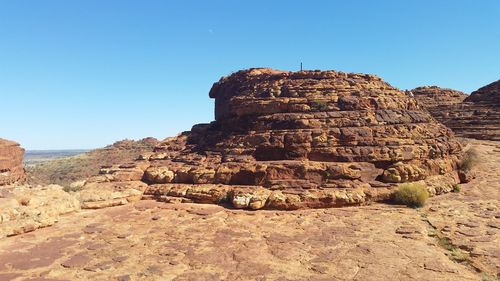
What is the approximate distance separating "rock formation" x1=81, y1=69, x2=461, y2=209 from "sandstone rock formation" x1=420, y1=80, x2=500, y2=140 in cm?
1298

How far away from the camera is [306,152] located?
14.8 m

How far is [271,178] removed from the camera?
1405 centimetres

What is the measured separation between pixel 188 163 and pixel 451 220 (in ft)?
36.2

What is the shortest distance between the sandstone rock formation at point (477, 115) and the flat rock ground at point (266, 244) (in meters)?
17.9

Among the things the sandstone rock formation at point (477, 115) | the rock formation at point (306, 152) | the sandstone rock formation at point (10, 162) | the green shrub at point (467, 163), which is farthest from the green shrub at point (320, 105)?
the sandstone rock formation at point (10, 162)

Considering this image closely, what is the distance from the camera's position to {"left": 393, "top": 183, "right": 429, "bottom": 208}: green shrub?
12.4 metres

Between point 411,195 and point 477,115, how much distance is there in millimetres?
24064

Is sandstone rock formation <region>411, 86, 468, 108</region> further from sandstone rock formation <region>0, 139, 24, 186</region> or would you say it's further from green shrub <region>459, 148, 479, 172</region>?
sandstone rock formation <region>0, 139, 24, 186</region>

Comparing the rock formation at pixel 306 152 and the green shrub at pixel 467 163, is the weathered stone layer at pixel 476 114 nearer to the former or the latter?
the green shrub at pixel 467 163

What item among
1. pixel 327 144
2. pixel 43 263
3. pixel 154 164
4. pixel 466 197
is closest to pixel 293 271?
pixel 43 263

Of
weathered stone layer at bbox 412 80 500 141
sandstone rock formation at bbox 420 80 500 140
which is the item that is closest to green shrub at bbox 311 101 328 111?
weathered stone layer at bbox 412 80 500 141

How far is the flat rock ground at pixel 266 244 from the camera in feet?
24.3

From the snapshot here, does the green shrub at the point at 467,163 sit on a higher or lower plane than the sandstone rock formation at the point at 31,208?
higher

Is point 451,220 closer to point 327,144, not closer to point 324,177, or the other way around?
point 324,177
